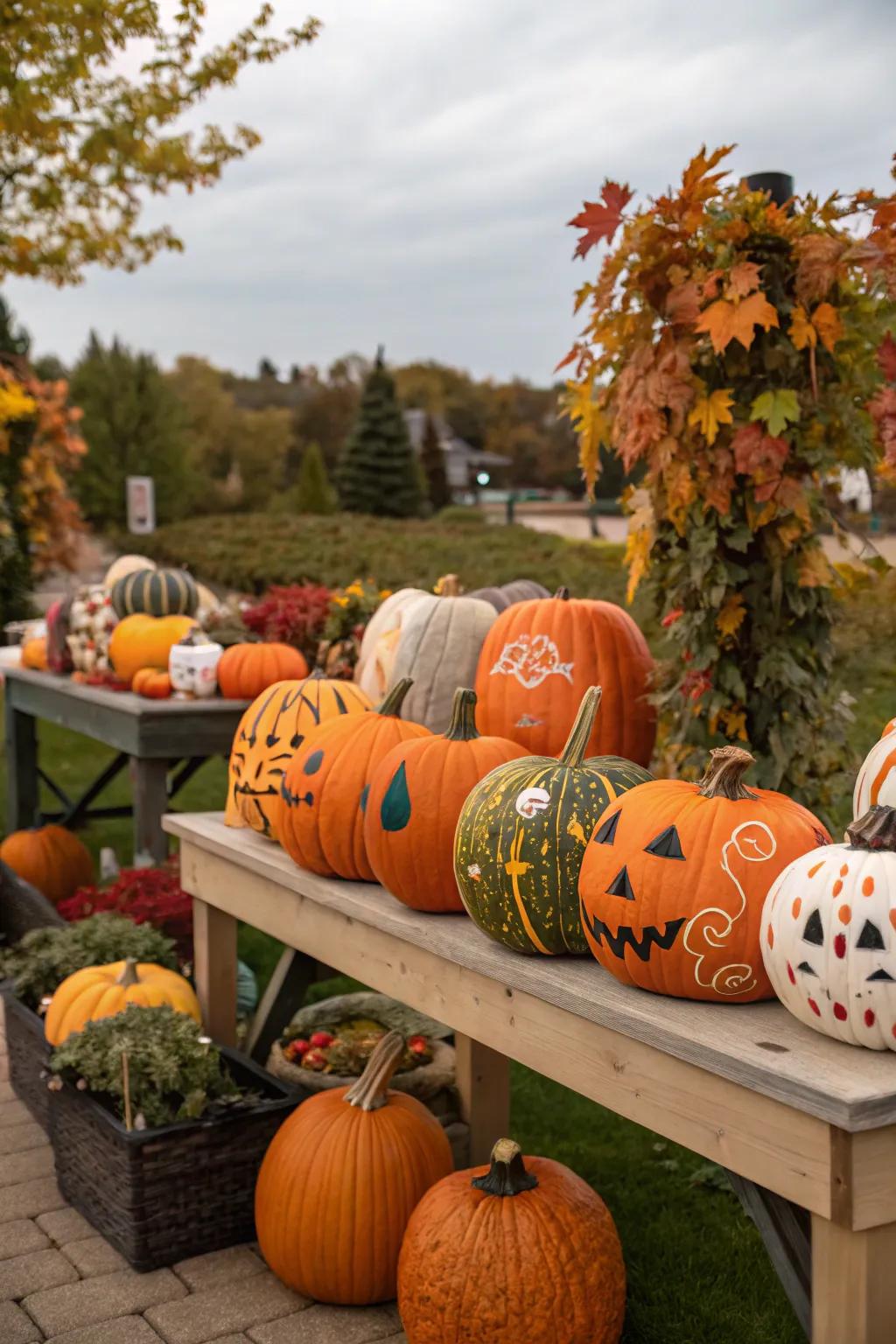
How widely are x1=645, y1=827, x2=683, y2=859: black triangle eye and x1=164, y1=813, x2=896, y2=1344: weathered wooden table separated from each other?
0.22 metres

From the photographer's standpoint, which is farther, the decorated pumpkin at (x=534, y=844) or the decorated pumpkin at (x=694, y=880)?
the decorated pumpkin at (x=534, y=844)

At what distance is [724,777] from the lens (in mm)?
1930

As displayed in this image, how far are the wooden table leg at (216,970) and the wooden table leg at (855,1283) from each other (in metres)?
1.99

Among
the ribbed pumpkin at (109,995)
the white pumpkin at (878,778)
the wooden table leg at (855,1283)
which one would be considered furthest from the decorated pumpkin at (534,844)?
the ribbed pumpkin at (109,995)

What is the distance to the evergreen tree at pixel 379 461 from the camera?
31312 mm

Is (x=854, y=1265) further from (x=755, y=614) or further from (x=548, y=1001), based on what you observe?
(x=755, y=614)

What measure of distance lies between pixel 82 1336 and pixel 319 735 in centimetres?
125

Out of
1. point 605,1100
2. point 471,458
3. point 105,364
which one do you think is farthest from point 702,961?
point 471,458

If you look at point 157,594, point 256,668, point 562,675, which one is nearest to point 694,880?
point 562,675

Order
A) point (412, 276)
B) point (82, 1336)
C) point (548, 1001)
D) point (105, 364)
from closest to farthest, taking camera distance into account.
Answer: point (548, 1001)
point (82, 1336)
point (105, 364)
point (412, 276)

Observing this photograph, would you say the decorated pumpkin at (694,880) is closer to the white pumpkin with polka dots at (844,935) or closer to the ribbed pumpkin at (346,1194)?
the white pumpkin with polka dots at (844,935)

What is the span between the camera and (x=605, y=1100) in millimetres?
1906

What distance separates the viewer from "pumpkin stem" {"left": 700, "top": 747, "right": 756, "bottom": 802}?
1.92 meters

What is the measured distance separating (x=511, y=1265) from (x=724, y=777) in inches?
37.4
